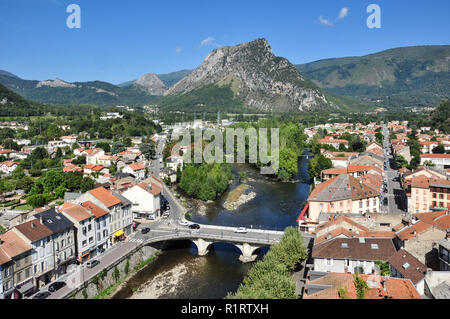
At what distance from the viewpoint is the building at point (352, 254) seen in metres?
18.7

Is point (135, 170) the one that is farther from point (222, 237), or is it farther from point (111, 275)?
point (111, 275)

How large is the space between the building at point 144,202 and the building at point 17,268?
42.1 feet

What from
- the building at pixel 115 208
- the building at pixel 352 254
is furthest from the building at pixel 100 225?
the building at pixel 352 254

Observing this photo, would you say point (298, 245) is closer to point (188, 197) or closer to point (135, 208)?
point (135, 208)

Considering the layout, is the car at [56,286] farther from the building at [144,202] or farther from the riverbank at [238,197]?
the riverbank at [238,197]

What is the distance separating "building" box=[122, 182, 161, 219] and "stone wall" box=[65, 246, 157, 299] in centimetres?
598

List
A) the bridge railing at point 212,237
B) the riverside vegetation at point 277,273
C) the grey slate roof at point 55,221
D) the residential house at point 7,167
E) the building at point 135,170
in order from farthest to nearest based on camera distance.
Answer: the residential house at point 7,167
the building at point 135,170
the bridge railing at point 212,237
the grey slate roof at point 55,221
the riverside vegetation at point 277,273

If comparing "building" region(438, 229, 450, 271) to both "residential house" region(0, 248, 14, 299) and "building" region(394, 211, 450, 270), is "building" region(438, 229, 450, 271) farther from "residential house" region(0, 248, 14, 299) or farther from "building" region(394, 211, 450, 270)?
"residential house" region(0, 248, 14, 299)

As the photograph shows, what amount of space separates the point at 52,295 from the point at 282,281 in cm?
1215

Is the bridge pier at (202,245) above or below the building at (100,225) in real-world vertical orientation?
below

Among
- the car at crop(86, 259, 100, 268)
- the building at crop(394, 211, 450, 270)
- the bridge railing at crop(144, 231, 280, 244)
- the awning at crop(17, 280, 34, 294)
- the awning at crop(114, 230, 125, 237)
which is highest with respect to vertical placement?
the building at crop(394, 211, 450, 270)

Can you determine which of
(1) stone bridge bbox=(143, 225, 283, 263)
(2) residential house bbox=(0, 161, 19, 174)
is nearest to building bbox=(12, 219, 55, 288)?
(1) stone bridge bbox=(143, 225, 283, 263)

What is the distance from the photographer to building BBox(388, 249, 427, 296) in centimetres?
1478

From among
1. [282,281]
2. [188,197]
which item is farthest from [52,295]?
[188,197]
